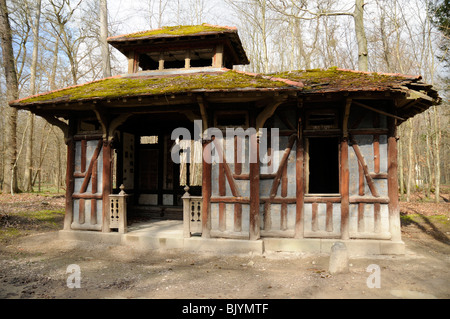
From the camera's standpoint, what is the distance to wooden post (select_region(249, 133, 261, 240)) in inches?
280

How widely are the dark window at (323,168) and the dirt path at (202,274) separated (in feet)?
12.8

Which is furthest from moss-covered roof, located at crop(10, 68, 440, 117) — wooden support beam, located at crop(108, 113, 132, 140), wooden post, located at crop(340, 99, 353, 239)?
wooden post, located at crop(340, 99, 353, 239)

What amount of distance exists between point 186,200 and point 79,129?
12.5 ft

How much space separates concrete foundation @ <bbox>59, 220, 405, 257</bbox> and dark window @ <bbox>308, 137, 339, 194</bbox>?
4.55m

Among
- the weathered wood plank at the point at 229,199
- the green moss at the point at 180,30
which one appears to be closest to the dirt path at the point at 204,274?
the weathered wood plank at the point at 229,199

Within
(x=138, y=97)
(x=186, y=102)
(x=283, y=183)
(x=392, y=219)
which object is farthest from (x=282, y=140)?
(x=138, y=97)

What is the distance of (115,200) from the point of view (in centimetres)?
811

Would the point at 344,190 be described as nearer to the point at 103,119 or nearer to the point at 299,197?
the point at 299,197

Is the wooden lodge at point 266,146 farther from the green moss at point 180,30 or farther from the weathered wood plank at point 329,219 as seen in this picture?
the green moss at point 180,30

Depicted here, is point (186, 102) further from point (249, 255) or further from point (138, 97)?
point (249, 255)

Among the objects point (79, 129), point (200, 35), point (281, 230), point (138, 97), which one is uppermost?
point (200, 35)

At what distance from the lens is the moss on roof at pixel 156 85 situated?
683cm

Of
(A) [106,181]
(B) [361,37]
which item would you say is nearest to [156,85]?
(A) [106,181]
